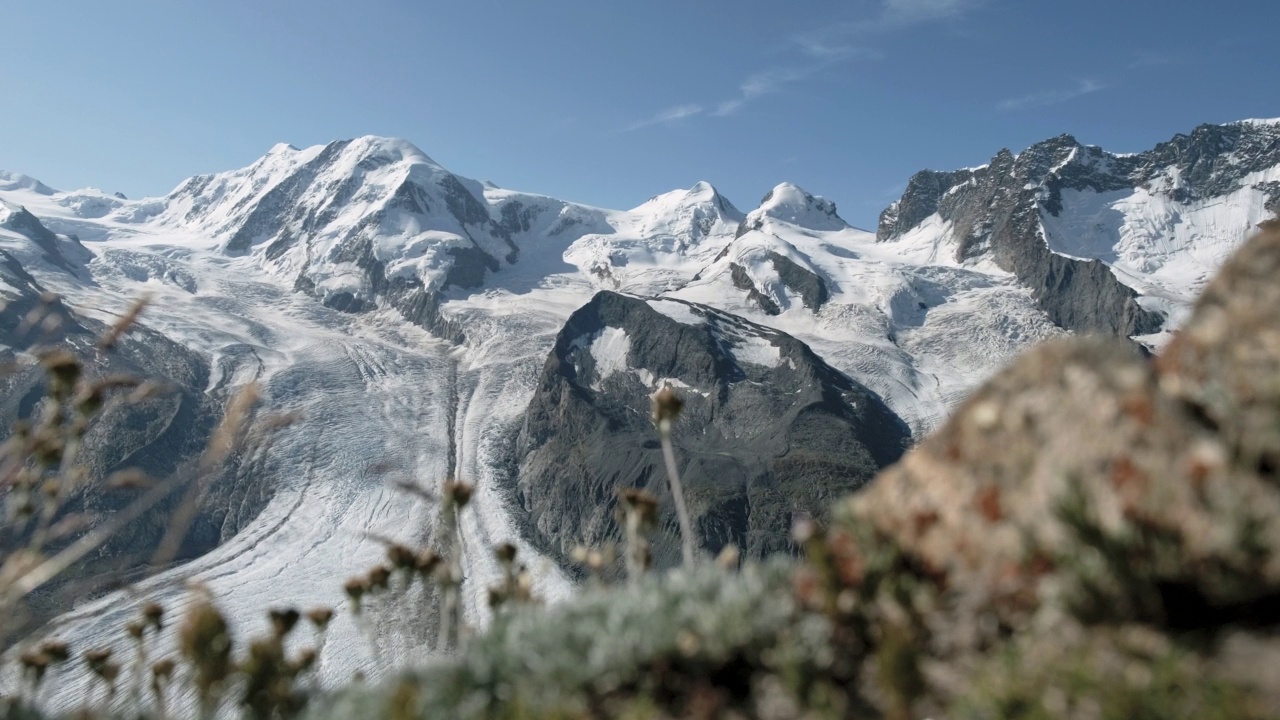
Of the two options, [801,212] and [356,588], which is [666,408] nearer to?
[356,588]

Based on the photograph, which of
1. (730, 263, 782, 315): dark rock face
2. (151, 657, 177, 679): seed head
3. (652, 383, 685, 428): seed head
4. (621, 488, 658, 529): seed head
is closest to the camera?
(621, 488, 658, 529): seed head

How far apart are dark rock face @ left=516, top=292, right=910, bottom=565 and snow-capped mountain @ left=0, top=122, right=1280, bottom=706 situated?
1.12 feet

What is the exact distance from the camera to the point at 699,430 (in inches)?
3093

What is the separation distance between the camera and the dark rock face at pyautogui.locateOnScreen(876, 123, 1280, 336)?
107 metres

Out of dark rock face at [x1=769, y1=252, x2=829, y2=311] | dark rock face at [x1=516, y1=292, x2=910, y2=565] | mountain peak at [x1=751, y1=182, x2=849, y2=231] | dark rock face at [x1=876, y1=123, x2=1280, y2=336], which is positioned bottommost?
dark rock face at [x1=516, y1=292, x2=910, y2=565]

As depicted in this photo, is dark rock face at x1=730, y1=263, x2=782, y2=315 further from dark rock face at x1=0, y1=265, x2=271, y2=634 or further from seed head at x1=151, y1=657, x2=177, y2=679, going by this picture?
seed head at x1=151, y1=657, x2=177, y2=679

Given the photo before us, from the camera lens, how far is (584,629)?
4113 mm

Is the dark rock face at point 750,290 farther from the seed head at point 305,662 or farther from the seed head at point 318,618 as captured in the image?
the seed head at point 305,662

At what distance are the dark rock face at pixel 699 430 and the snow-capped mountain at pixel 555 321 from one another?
0.34 m

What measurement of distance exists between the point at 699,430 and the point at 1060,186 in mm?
100727

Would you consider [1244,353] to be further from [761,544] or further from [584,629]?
[761,544]

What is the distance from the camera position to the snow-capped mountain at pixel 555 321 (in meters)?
62.1

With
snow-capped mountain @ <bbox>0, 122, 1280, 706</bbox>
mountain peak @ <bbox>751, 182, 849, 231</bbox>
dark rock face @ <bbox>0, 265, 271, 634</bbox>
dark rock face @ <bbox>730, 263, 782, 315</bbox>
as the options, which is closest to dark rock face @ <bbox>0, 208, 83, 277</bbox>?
snow-capped mountain @ <bbox>0, 122, 1280, 706</bbox>

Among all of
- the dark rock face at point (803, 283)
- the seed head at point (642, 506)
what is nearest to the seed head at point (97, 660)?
the seed head at point (642, 506)
